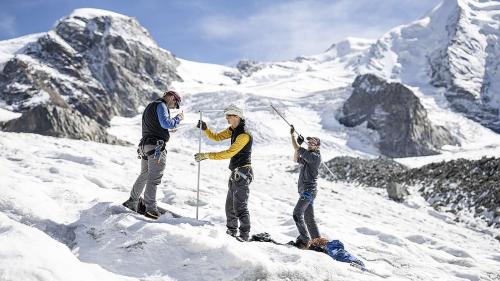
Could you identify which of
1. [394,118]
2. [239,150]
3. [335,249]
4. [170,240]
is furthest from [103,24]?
[170,240]

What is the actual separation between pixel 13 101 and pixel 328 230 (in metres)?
130

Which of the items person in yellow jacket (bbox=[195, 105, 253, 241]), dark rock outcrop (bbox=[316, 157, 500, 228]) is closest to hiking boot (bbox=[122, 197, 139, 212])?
person in yellow jacket (bbox=[195, 105, 253, 241])

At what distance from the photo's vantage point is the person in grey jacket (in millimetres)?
9391

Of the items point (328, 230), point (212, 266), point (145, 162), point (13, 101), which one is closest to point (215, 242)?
point (212, 266)

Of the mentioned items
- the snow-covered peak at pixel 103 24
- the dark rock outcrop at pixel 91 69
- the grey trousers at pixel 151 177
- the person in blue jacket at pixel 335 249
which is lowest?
the person in blue jacket at pixel 335 249

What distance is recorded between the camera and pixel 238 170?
8.91 m

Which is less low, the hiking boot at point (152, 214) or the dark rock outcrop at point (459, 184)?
the hiking boot at point (152, 214)

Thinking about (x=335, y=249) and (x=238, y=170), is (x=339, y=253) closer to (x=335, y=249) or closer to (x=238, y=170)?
(x=335, y=249)

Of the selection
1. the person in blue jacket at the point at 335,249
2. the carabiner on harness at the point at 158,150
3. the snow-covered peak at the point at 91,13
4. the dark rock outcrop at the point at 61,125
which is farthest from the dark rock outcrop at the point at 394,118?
the carabiner on harness at the point at 158,150

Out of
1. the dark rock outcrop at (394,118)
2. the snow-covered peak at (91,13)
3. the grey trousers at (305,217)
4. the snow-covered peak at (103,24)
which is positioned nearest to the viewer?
the grey trousers at (305,217)

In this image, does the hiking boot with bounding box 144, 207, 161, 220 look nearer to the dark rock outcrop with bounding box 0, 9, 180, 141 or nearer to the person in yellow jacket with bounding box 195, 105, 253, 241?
the person in yellow jacket with bounding box 195, 105, 253, 241

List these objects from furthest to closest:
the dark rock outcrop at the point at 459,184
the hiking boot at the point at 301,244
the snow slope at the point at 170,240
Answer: the dark rock outcrop at the point at 459,184 < the hiking boot at the point at 301,244 < the snow slope at the point at 170,240

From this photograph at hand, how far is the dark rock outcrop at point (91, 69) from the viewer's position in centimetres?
13538

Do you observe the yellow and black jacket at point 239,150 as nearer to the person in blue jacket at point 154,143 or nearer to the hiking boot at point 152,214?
the person in blue jacket at point 154,143
